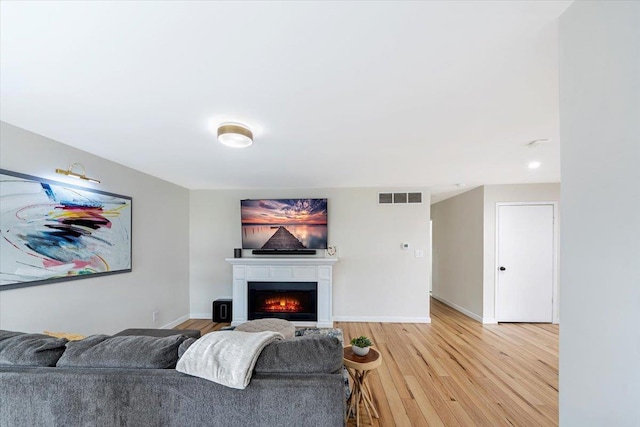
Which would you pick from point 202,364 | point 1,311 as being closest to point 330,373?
point 202,364

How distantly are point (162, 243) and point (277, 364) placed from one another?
3335 mm

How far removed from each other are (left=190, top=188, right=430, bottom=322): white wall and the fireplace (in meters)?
0.45

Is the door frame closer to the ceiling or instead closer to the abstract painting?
the ceiling

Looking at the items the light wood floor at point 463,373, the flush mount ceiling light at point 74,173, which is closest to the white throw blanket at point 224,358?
the light wood floor at point 463,373

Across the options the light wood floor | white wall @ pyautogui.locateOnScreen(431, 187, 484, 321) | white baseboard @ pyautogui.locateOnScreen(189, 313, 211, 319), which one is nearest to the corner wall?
white wall @ pyautogui.locateOnScreen(431, 187, 484, 321)

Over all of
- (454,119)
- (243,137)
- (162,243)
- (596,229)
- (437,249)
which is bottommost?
(437,249)

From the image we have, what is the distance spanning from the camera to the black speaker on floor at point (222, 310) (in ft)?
13.4

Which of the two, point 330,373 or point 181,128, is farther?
point 181,128

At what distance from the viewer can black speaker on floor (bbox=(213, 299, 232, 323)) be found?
4.10 metres

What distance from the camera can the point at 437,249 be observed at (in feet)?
18.6

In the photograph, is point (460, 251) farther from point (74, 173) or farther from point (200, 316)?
point (74, 173)

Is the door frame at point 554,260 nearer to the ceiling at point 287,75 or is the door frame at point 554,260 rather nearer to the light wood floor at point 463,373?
the light wood floor at point 463,373

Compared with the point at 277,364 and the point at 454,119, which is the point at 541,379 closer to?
the point at 454,119

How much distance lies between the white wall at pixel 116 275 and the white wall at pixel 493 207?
→ 5115 mm
